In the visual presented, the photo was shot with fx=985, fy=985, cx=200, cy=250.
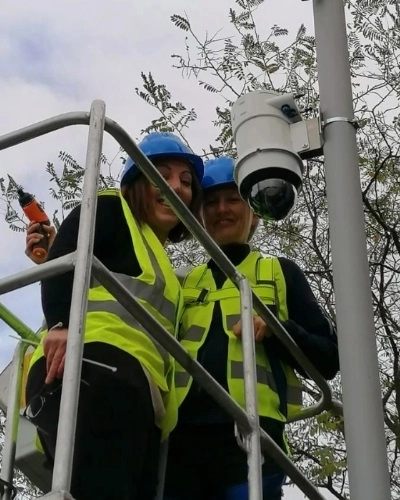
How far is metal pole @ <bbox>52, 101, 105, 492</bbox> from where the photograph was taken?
1.78 m

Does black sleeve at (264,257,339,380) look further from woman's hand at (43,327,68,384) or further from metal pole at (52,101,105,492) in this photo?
metal pole at (52,101,105,492)

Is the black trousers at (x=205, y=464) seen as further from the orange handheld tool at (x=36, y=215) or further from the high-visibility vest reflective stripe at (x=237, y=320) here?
the orange handheld tool at (x=36, y=215)

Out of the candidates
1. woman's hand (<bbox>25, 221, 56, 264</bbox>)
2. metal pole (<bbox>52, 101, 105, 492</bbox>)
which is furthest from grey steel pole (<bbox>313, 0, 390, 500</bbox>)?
woman's hand (<bbox>25, 221, 56, 264</bbox>)

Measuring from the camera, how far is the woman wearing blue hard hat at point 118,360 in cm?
256

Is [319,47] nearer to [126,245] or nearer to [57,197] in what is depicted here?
[126,245]

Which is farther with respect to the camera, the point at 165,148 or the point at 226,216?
the point at 226,216

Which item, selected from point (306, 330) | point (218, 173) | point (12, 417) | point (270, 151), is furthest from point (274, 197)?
point (12, 417)

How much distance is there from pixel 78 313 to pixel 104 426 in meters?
0.66

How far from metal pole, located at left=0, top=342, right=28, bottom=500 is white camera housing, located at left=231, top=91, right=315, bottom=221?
90 cm

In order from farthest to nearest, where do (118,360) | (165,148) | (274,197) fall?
(165,148), (274,197), (118,360)

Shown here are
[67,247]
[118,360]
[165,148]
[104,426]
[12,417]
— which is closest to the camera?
[104,426]

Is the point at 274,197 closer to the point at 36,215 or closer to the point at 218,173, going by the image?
the point at 218,173

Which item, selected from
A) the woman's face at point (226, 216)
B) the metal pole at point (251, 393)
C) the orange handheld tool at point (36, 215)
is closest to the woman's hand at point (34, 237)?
the orange handheld tool at point (36, 215)

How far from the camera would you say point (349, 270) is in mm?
2922
